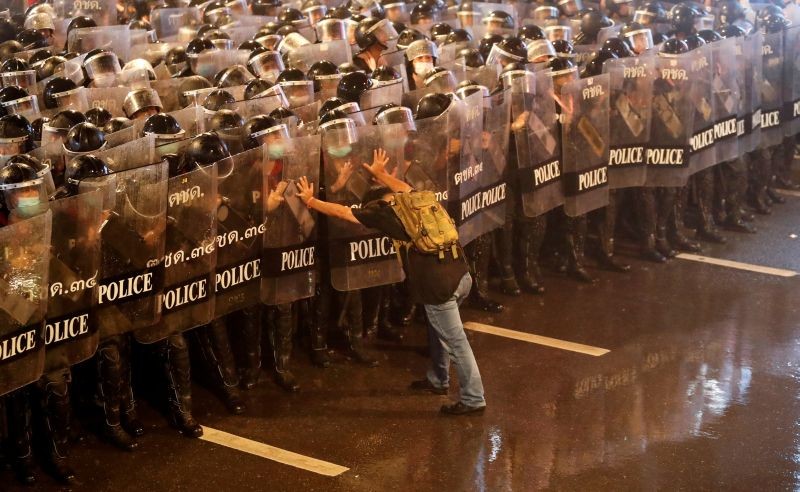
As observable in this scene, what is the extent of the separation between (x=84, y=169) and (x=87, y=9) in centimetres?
876

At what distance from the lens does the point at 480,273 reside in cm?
1187

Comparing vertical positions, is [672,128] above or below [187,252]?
below

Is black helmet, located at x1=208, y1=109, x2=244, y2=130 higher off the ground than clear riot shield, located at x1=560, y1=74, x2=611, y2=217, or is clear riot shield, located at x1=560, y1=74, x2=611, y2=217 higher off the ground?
black helmet, located at x1=208, y1=109, x2=244, y2=130

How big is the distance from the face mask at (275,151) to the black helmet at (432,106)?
4.72ft

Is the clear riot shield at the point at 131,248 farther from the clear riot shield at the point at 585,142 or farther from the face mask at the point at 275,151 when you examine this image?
the clear riot shield at the point at 585,142

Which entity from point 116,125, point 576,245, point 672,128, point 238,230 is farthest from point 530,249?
point 116,125

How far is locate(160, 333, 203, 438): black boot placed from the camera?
9078mm

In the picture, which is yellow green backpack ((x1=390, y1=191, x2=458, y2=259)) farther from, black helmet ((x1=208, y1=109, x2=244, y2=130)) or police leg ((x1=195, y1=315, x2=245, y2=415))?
black helmet ((x1=208, y1=109, x2=244, y2=130))

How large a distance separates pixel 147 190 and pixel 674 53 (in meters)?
6.73

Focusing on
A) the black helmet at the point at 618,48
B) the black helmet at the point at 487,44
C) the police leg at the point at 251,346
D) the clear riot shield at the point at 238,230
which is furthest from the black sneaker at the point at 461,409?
the black helmet at the point at 487,44

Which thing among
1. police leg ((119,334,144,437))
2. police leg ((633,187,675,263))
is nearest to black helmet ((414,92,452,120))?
police leg ((119,334,144,437))

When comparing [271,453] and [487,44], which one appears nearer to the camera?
[271,453]

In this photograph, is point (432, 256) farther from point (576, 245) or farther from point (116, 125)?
point (576, 245)

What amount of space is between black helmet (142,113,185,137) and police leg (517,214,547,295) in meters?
3.75
